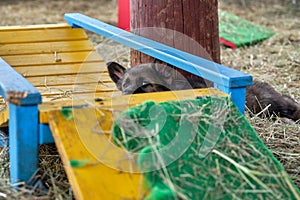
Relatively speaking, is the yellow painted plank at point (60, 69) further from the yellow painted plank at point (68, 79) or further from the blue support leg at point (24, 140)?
the blue support leg at point (24, 140)

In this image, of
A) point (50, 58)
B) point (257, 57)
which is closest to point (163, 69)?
point (50, 58)

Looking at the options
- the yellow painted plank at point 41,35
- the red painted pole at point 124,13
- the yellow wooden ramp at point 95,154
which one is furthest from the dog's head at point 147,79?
the red painted pole at point 124,13

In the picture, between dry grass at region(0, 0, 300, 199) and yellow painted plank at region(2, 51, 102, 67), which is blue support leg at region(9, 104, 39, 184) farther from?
yellow painted plank at region(2, 51, 102, 67)

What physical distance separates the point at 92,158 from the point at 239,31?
7.01m

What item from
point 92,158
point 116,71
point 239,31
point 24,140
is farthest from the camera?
point 239,31

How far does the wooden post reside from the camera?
5125mm

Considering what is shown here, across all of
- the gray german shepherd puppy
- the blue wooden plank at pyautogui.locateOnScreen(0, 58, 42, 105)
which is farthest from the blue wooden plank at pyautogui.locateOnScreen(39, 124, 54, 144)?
the gray german shepherd puppy

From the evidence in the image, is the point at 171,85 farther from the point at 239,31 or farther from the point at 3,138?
the point at 239,31

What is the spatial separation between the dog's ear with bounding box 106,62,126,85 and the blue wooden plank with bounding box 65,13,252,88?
279mm

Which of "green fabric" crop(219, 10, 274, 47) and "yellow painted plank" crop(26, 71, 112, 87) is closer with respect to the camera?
"yellow painted plank" crop(26, 71, 112, 87)

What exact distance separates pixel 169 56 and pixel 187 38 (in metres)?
0.77

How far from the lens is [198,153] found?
3295mm

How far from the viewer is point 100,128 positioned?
3.35m

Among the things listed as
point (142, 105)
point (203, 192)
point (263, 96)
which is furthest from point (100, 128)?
point (263, 96)
